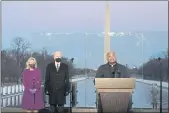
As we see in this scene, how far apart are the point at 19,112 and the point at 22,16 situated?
6.19 ft

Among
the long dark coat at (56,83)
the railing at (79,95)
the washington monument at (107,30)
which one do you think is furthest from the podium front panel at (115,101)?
the washington monument at (107,30)

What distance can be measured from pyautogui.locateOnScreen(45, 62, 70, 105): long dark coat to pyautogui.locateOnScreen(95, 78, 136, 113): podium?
3.45ft

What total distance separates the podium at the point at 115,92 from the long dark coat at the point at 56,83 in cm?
105

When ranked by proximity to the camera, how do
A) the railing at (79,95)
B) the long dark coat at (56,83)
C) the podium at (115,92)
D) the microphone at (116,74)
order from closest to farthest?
the podium at (115,92)
the microphone at (116,74)
the long dark coat at (56,83)
the railing at (79,95)

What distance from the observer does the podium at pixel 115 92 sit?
562 centimetres

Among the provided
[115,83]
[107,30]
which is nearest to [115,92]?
[115,83]

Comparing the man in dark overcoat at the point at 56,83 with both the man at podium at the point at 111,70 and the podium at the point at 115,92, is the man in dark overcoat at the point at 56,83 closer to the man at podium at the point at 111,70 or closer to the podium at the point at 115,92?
the man at podium at the point at 111,70

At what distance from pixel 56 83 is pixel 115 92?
4.29ft

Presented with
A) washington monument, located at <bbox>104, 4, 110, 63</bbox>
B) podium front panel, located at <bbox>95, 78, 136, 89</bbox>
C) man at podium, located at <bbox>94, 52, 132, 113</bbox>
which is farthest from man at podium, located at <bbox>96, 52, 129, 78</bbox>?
washington monument, located at <bbox>104, 4, 110, 63</bbox>

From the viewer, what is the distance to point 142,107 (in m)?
7.90

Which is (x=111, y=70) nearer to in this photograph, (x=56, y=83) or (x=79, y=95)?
(x=56, y=83)

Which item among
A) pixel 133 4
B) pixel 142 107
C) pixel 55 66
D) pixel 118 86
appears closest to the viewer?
pixel 118 86

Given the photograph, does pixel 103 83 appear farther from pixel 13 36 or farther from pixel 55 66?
pixel 13 36

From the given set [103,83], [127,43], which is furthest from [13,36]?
[103,83]
